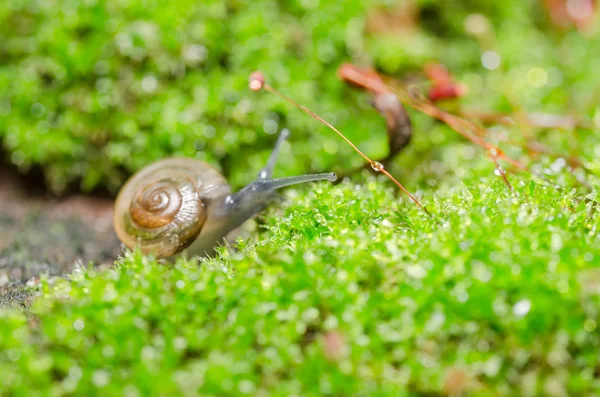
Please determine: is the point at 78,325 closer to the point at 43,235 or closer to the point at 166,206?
the point at 166,206

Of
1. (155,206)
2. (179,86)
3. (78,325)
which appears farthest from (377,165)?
(179,86)

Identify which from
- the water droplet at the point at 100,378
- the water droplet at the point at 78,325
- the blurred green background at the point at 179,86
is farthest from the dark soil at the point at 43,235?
the water droplet at the point at 100,378

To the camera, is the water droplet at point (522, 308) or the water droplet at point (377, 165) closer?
the water droplet at point (522, 308)

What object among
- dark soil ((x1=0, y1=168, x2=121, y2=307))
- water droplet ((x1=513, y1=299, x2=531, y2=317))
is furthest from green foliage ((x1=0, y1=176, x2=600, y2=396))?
dark soil ((x1=0, y1=168, x2=121, y2=307))

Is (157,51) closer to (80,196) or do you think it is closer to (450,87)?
(80,196)

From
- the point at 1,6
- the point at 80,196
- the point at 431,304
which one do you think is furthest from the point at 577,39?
the point at 1,6

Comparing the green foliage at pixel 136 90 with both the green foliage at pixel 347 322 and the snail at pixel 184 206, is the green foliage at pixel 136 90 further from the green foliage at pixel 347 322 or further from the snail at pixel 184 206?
the green foliage at pixel 347 322
